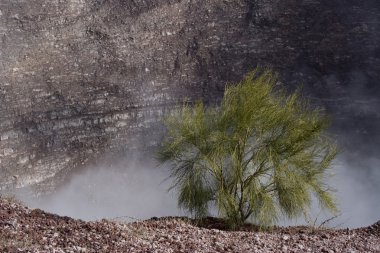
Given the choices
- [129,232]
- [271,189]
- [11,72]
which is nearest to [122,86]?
[11,72]

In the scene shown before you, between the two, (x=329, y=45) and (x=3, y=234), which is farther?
(x=329, y=45)

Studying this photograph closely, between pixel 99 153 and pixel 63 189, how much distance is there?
2.40 metres

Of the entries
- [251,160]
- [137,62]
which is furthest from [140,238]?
[137,62]

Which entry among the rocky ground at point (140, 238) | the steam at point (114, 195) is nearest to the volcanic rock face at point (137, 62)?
the steam at point (114, 195)

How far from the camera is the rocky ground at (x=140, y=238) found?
941cm

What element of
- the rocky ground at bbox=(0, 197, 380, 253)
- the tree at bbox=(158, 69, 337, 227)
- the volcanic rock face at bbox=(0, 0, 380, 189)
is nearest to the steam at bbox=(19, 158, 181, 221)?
the volcanic rock face at bbox=(0, 0, 380, 189)

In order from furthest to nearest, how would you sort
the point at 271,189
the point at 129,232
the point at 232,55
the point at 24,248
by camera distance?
the point at 232,55 < the point at 271,189 < the point at 129,232 < the point at 24,248

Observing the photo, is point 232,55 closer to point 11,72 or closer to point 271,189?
point 11,72

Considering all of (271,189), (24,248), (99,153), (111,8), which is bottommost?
(24,248)

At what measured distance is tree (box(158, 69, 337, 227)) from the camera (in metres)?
13.9

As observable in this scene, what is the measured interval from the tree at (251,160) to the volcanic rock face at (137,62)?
42.3 feet

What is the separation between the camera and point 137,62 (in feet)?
96.0

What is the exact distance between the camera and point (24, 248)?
29.4 ft

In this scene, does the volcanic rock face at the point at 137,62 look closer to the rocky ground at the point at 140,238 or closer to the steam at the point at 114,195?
the steam at the point at 114,195
